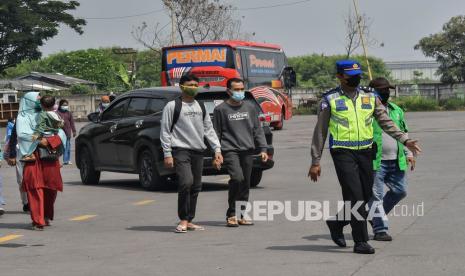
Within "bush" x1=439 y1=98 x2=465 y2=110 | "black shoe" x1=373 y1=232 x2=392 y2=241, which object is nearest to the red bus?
"bush" x1=439 y1=98 x2=465 y2=110

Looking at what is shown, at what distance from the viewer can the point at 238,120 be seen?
483 inches

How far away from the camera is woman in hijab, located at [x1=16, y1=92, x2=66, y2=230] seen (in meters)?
12.4

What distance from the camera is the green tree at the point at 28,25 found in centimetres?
8262

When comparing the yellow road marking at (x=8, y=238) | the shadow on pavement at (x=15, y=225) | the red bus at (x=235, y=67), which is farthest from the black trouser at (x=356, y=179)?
the red bus at (x=235, y=67)

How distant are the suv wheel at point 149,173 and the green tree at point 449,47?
72.2 meters

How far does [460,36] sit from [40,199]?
7916cm

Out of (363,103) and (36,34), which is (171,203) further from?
(36,34)

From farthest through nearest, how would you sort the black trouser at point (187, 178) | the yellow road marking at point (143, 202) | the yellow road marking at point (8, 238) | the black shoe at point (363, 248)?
1. the yellow road marking at point (143, 202)
2. the black trouser at point (187, 178)
3. the yellow road marking at point (8, 238)
4. the black shoe at point (363, 248)

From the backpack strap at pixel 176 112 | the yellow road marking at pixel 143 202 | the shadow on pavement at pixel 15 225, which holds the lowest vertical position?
the yellow road marking at pixel 143 202

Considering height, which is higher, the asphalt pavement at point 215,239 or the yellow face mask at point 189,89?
the yellow face mask at point 189,89

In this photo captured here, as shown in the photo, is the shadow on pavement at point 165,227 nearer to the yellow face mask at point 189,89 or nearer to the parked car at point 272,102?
the yellow face mask at point 189,89

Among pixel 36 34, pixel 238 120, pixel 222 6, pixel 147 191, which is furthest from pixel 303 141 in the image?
pixel 36 34

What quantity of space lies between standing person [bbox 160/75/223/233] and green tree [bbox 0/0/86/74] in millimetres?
72310

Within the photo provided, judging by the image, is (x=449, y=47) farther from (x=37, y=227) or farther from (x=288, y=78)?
(x=37, y=227)
